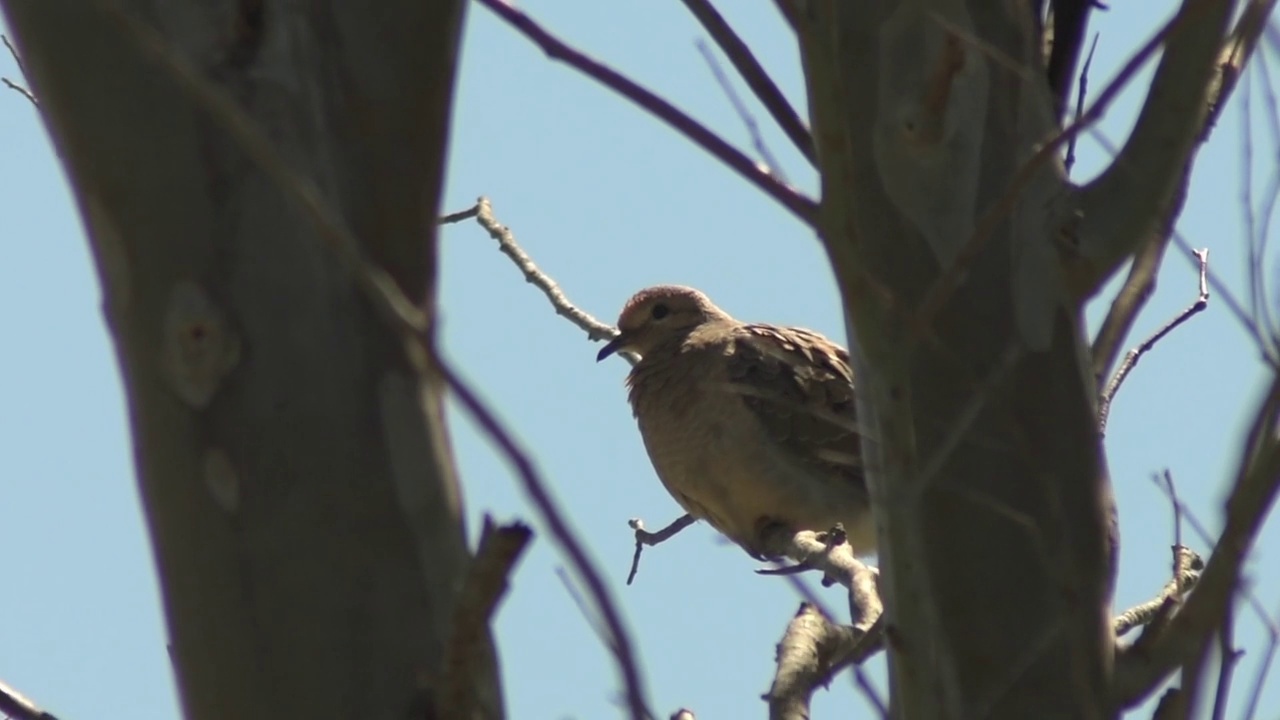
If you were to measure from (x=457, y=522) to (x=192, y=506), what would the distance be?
0.95 ft

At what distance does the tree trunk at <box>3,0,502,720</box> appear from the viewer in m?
1.80

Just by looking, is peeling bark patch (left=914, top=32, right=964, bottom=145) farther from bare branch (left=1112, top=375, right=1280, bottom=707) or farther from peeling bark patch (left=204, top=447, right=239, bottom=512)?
peeling bark patch (left=204, top=447, right=239, bottom=512)

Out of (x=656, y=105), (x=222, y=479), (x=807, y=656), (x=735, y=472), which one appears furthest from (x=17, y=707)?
(x=735, y=472)

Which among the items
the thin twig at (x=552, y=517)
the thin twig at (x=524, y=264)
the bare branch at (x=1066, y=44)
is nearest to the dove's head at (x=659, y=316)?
→ the thin twig at (x=524, y=264)

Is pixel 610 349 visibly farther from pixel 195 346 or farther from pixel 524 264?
pixel 195 346

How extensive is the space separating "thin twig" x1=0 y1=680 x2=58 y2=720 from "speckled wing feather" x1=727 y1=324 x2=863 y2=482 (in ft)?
14.9

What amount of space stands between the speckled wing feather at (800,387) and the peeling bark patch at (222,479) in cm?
490

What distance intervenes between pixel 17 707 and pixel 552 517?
1.20m

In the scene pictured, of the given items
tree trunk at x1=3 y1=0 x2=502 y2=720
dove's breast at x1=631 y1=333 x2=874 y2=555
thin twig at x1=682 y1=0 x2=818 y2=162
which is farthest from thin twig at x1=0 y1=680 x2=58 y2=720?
dove's breast at x1=631 y1=333 x2=874 y2=555

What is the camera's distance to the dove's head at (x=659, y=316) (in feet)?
25.8

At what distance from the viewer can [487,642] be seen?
173 centimetres

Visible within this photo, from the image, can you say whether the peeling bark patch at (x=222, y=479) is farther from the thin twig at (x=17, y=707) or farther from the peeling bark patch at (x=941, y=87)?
the peeling bark patch at (x=941, y=87)

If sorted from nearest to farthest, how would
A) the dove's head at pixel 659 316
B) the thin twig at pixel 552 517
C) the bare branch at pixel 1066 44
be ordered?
the thin twig at pixel 552 517
the bare branch at pixel 1066 44
the dove's head at pixel 659 316

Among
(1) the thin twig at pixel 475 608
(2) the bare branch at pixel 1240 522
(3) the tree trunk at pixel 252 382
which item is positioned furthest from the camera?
(2) the bare branch at pixel 1240 522
